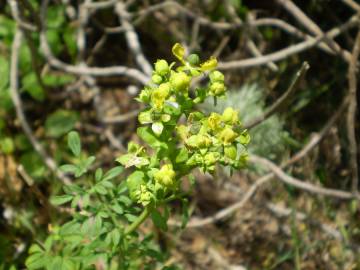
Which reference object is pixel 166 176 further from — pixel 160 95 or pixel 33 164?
pixel 33 164

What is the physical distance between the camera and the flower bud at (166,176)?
167 centimetres

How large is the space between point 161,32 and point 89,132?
85cm

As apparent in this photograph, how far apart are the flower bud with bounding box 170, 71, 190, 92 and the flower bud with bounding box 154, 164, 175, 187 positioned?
0.78 feet

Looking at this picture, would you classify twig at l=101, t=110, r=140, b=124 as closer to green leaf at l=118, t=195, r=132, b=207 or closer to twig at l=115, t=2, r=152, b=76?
twig at l=115, t=2, r=152, b=76

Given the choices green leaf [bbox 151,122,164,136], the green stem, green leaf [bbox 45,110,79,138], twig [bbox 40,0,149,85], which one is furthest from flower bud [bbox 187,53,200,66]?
green leaf [bbox 45,110,79,138]

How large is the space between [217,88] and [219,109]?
4.38 ft

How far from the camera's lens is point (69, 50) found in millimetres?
3492

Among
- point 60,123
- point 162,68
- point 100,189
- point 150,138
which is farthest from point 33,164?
point 162,68

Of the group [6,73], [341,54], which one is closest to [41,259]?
[6,73]

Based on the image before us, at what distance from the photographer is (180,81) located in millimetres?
1692

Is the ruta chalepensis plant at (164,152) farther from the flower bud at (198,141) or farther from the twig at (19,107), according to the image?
the twig at (19,107)

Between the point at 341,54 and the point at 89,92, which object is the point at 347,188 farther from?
the point at 89,92

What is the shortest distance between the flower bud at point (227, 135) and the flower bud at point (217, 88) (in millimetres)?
147

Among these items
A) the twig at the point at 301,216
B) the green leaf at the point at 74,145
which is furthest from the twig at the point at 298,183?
the green leaf at the point at 74,145
